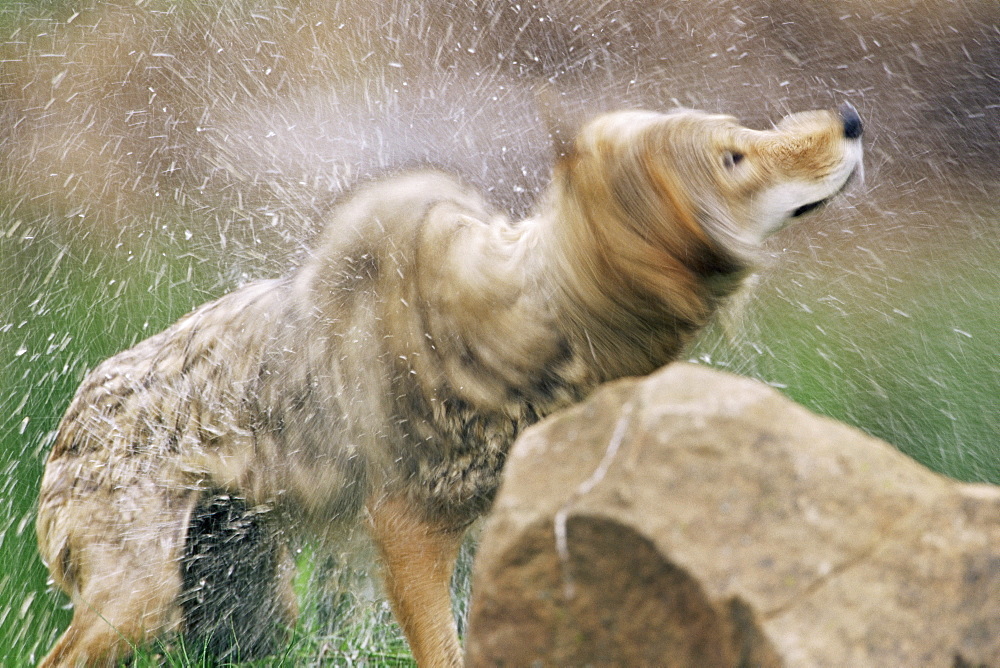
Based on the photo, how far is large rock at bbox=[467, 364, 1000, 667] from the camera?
148 cm

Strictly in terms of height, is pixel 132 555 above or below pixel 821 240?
below

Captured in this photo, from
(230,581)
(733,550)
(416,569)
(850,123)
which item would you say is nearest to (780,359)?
(416,569)

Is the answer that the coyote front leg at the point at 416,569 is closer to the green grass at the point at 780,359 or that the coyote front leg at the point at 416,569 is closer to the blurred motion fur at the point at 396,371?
the blurred motion fur at the point at 396,371

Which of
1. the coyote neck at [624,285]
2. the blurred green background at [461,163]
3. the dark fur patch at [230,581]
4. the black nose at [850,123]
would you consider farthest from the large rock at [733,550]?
the dark fur patch at [230,581]

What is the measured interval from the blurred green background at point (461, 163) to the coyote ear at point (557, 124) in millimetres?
1187

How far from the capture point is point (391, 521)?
128 inches

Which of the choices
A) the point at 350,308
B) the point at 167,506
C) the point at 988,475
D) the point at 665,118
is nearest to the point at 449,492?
the point at 350,308

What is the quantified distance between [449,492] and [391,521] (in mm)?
249

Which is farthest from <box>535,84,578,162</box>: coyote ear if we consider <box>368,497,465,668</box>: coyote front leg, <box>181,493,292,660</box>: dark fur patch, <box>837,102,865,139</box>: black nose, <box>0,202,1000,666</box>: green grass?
<box>181,493,292,660</box>: dark fur patch

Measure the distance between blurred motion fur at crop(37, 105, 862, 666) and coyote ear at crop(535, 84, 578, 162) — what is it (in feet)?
0.04

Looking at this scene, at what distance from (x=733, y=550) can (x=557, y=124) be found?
1.38 metres

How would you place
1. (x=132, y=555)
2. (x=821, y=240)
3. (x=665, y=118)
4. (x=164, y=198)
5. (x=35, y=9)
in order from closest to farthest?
(x=665, y=118) < (x=132, y=555) < (x=821, y=240) < (x=164, y=198) < (x=35, y=9)

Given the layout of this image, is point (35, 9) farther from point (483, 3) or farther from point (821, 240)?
point (821, 240)

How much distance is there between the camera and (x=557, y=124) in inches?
101
